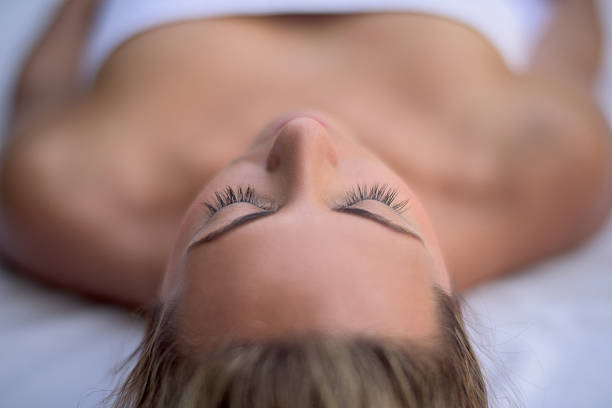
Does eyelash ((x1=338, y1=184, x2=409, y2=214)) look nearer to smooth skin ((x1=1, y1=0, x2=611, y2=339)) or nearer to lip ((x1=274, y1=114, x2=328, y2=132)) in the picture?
smooth skin ((x1=1, y1=0, x2=611, y2=339))

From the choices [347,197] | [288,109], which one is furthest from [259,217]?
[288,109]

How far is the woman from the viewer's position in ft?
1.60

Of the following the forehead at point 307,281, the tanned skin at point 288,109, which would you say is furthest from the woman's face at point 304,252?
the tanned skin at point 288,109

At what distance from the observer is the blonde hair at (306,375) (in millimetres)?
463

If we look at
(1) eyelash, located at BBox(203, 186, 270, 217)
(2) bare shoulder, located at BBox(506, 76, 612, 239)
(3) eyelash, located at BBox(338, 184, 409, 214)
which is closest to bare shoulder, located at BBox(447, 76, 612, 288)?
(2) bare shoulder, located at BBox(506, 76, 612, 239)

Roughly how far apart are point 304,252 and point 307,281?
0.03 meters

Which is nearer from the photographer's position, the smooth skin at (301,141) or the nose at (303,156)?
the nose at (303,156)

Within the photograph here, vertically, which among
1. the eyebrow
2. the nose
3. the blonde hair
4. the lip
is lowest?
the blonde hair

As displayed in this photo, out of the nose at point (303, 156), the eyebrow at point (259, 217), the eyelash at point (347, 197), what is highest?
the nose at point (303, 156)

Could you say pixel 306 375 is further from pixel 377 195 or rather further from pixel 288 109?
pixel 288 109

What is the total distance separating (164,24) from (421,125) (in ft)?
1.77

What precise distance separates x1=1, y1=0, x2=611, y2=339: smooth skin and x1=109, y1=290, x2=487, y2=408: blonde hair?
15cm

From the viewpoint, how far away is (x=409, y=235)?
0.57 meters

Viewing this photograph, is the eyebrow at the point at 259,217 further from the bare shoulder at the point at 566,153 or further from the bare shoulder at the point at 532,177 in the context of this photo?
the bare shoulder at the point at 566,153
